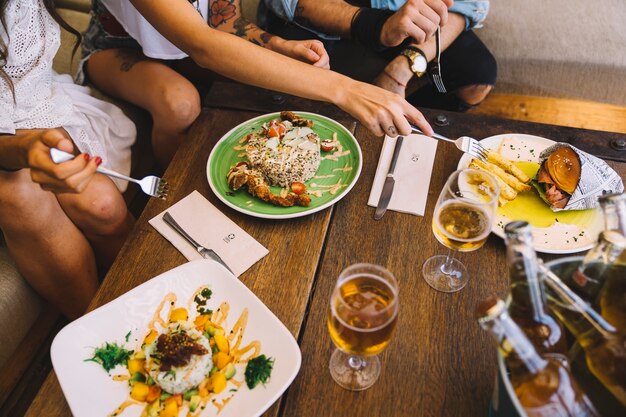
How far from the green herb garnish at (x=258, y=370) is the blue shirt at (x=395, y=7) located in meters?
1.38

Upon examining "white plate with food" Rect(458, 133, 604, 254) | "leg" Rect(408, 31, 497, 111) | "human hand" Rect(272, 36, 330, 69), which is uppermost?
"human hand" Rect(272, 36, 330, 69)

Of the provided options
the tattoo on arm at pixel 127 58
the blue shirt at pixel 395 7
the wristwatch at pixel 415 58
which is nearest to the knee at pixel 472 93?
the blue shirt at pixel 395 7

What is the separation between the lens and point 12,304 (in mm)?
1404

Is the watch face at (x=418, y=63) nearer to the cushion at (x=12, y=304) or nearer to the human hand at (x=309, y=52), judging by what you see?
the human hand at (x=309, y=52)

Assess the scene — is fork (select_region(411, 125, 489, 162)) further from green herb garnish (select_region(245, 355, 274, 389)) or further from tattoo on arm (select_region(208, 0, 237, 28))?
tattoo on arm (select_region(208, 0, 237, 28))

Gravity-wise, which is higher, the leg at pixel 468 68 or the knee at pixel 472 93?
the leg at pixel 468 68

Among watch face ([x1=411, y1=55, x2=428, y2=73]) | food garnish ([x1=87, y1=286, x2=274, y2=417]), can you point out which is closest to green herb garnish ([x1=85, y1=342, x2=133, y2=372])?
food garnish ([x1=87, y1=286, x2=274, y2=417])

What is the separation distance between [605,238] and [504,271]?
1.28ft

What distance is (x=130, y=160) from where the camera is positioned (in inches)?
68.6

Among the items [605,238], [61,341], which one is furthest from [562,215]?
[61,341]

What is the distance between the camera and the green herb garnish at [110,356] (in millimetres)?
901

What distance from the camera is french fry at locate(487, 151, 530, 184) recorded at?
113 cm

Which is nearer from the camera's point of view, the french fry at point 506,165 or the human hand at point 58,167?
the human hand at point 58,167

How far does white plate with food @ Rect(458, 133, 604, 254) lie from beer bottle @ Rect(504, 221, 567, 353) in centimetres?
38
